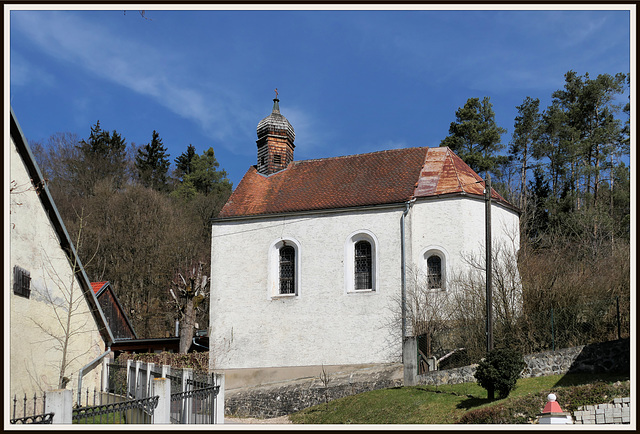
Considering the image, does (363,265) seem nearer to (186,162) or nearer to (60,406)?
(60,406)

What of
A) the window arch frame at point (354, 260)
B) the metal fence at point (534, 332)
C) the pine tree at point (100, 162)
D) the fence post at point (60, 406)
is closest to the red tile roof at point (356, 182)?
the window arch frame at point (354, 260)

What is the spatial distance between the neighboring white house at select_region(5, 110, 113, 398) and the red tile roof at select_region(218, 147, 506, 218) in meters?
10.7

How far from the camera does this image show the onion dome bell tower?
28750 millimetres

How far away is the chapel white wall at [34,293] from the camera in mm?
12938

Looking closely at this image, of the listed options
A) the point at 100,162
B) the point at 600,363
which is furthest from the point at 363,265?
the point at 100,162

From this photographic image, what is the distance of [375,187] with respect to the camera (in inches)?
987

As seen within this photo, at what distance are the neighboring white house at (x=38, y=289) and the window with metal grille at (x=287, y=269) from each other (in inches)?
378

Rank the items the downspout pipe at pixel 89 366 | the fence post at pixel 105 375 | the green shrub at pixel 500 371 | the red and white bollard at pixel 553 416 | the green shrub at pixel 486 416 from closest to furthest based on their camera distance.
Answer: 1. the red and white bollard at pixel 553 416
2. the green shrub at pixel 486 416
3. the green shrub at pixel 500 371
4. the downspout pipe at pixel 89 366
5. the fence post at pixel 105 375

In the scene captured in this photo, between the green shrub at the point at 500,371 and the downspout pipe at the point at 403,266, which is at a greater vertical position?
the downspout pipe at the point at 403,266

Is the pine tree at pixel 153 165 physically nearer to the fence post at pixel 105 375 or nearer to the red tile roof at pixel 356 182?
the red tile roof at pixel 356 182

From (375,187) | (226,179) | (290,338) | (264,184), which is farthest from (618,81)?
(226,179)

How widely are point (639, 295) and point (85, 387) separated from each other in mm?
13938

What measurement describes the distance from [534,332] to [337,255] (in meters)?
8.01

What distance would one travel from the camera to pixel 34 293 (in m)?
13.9
